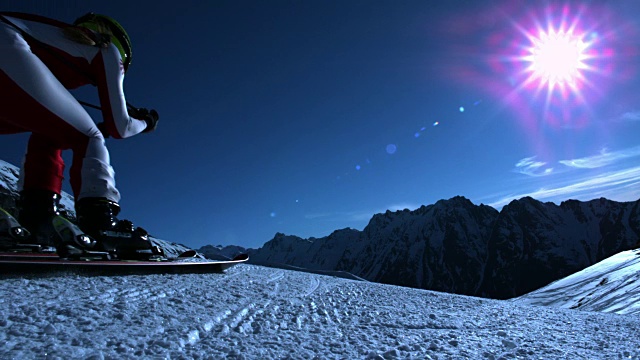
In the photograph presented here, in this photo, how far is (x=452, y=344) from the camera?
7.69 feet

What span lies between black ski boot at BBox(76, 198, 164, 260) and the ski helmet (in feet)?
5.77

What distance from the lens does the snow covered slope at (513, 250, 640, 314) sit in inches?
1807

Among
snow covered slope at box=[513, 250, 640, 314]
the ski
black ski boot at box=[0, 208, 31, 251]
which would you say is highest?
black ski boot at box=[0, 208, 31, 251]

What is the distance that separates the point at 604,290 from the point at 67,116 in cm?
7658

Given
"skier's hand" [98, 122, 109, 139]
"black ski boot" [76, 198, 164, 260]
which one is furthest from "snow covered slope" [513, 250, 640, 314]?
"skier's hand" [98, 122, 109, 139]

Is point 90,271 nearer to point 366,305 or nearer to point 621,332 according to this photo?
point 366,305

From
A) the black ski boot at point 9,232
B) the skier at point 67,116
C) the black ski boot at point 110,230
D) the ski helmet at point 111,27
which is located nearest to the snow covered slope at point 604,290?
the black ski boot at point 110,230

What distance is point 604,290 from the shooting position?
58.7 meters

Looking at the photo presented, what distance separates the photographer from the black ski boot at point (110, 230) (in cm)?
386

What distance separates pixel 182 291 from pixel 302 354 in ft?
5.08

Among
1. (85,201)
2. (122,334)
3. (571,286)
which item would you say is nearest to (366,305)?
(122,334)

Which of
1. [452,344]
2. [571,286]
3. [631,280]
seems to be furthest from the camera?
[571,286]

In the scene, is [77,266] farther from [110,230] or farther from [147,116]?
[147,116]

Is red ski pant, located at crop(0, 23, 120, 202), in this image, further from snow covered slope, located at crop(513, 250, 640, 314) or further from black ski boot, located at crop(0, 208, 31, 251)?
snow covered slope, located at crop(513, 250, 640, 314)
